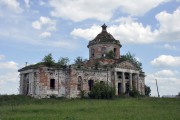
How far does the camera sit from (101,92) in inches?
1658

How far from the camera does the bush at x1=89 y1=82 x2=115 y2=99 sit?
42.1 metres

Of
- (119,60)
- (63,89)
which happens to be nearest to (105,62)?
(119,60)

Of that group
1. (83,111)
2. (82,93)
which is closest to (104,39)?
(82,93)

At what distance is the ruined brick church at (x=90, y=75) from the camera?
4100cm

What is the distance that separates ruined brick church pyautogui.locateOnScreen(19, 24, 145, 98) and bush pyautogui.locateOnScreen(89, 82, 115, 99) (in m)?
1.88

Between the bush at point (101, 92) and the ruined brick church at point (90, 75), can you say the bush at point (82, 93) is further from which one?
the bush at point (101, 92)

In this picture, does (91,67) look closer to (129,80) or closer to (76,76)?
(76,76)

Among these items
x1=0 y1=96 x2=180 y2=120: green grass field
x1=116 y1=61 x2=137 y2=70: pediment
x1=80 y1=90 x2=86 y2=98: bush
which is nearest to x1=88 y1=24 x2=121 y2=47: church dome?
x1=116 y1=61 x2=137 y2=70: pediment

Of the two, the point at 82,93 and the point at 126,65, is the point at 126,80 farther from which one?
the point at 82,93

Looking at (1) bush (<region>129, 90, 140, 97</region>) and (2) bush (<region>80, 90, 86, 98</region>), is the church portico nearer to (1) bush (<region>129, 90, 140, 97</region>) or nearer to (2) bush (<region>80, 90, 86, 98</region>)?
(1) bush (<region>129, 90, 140, 97</region>)

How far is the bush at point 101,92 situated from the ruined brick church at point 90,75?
1.88 metres

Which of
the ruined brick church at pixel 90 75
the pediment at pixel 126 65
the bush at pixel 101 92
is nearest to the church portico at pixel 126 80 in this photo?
the ruined brick church at pixel 90 75

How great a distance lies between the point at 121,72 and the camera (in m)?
47.7

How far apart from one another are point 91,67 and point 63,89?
5.73 m
